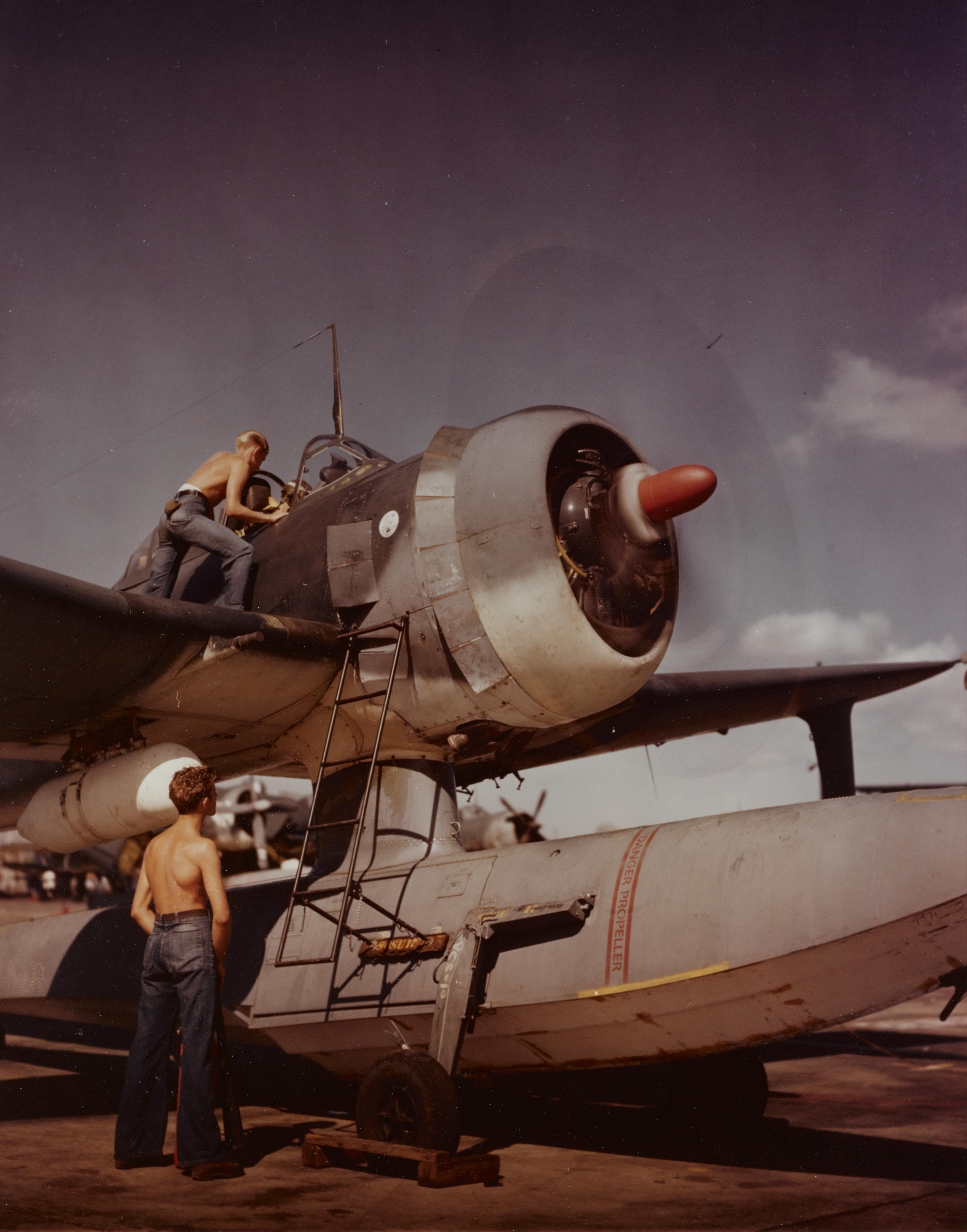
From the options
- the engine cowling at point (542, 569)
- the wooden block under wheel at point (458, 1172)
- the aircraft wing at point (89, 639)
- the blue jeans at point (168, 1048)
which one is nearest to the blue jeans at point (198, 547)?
the aircraft wing at point (89, 639)

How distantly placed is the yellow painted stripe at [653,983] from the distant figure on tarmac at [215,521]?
139 inches

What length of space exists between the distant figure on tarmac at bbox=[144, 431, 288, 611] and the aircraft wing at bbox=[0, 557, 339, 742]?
0.76 metres

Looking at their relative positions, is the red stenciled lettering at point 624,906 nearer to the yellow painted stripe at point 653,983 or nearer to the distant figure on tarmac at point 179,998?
the yellow painted stripe at point 653,983

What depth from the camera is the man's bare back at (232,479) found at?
24.0 ft

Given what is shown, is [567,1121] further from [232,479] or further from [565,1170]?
[232,479]

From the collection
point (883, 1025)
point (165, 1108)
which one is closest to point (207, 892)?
point (165, 1108)

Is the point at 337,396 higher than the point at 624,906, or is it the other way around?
the point at 337,396

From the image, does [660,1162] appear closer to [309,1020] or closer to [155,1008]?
[309,1020]

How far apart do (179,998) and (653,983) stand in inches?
89.6

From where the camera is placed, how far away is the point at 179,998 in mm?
5059

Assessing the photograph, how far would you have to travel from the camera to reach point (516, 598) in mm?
6117

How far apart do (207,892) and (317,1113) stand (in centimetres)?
293

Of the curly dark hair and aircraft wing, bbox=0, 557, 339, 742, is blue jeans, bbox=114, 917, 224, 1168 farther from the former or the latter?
aircraft wing, bbox=0, 557, 339, 742

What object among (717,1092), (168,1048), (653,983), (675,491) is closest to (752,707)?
(717,1092)
